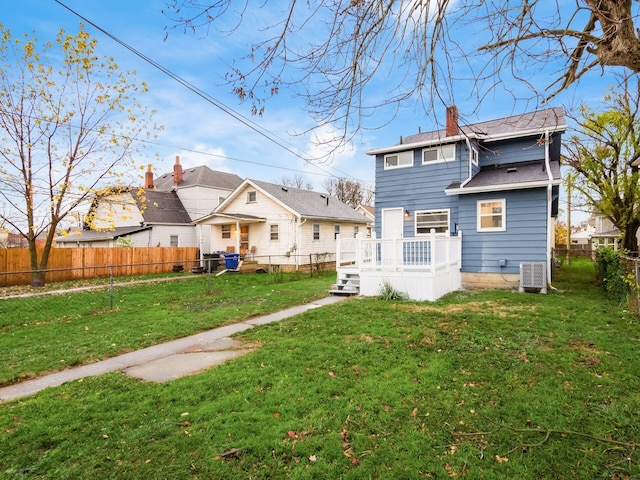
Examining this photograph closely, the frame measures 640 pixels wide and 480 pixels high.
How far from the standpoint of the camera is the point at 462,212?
38.2 ft

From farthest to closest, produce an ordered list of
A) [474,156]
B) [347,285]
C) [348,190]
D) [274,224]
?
1. [348,190]
2. [274,224]
3. [474,156]
4. [347,285]

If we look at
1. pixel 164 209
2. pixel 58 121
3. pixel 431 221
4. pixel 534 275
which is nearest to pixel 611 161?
pixel 534 275

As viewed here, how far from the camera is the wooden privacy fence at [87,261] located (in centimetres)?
1483

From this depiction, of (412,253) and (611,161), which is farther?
(611,161)

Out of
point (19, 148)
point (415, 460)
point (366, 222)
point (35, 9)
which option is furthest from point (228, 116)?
point (366, 222)

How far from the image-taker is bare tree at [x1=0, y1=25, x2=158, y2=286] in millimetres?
12867

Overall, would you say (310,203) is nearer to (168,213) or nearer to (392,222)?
(392,222)

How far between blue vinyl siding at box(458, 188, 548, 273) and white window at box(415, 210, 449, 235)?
2.04 feet

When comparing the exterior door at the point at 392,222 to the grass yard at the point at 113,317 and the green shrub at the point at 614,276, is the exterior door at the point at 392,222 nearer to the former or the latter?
the grass yard at the point at 113,317

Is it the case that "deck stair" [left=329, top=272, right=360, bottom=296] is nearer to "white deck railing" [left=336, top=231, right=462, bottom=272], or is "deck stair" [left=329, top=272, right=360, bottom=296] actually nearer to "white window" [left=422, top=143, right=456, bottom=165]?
"white deck railing" [left=336, top=231, right=462, bottom=272]

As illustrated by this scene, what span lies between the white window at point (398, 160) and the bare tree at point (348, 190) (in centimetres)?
3346

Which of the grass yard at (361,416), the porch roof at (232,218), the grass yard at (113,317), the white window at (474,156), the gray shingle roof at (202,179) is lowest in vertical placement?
the grass yard at (113,317)

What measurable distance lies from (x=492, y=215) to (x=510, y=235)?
0.83 meters

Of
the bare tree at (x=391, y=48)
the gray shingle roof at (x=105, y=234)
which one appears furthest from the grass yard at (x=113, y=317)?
the gray shingle roof at (x=105, y=234)
